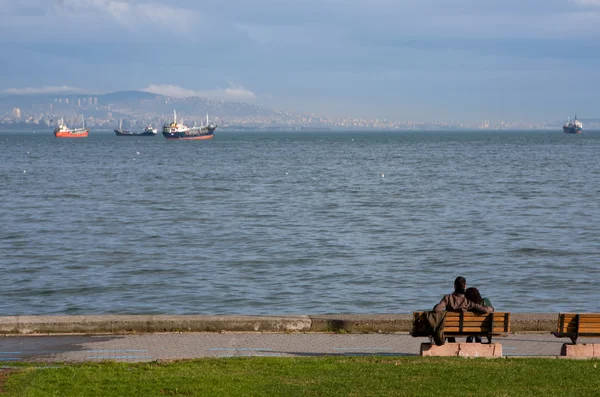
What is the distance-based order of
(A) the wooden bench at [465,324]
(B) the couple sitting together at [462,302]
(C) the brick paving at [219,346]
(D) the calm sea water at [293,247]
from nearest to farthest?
(A) the wooden bench at [465,324] < (B) the couple sitting together at [462,302] < (C) the brick paving at [219,346] < (D) the calm sea water at [293,247]

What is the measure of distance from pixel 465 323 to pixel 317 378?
90.5 inches

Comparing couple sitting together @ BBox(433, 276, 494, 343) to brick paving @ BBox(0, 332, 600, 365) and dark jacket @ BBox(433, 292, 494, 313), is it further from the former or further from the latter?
brick paving @ BBox(0, 332, 600, 365)

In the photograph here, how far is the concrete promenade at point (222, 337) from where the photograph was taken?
12.4 metres

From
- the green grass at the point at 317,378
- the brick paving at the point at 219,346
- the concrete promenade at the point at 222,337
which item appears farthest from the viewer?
the concrete promenade at the point at 222,337

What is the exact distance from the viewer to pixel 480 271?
25047mm

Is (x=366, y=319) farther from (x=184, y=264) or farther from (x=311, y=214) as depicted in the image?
(x=311, y=214)

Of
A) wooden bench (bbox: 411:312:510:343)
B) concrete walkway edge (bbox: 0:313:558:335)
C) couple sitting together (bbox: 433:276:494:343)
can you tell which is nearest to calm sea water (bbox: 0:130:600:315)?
concrete walkway edge (bbox: 0:313:558:335)

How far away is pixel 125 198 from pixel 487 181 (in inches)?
1062

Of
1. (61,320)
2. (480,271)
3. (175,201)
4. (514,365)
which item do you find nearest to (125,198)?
(175,201)

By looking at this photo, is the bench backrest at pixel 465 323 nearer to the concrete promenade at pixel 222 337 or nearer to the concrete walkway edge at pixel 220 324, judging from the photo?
the concrete promenade at pixel 222 337

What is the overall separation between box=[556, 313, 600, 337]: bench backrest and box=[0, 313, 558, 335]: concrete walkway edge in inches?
87.5

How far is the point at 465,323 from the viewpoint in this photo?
462 inches

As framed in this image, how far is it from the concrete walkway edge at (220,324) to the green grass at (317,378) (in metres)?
2.53

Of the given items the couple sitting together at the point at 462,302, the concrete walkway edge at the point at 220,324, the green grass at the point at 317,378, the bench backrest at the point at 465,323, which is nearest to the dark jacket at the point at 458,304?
the couple sitting together at the point at 462,302
